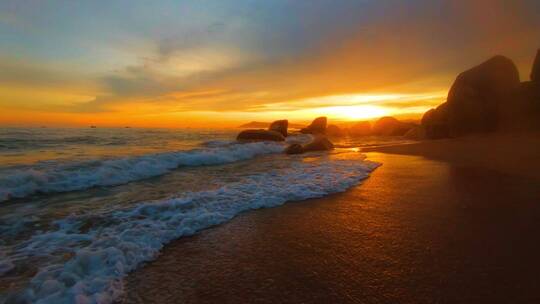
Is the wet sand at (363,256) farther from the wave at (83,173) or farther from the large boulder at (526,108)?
the large boulder at (526,108)

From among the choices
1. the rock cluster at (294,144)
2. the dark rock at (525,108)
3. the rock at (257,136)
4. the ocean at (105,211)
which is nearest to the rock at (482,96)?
the dark rock at (525,108)

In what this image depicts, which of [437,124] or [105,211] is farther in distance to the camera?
[437,124]

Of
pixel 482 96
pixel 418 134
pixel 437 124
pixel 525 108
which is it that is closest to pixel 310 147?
pixel 437 124

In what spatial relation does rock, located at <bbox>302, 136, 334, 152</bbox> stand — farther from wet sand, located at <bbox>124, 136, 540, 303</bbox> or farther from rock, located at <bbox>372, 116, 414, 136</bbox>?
rock, located at <bbox>372, 116, 414, 136</bbox>

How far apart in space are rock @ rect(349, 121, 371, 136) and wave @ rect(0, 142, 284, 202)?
3663cm

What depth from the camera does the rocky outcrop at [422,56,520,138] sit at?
24.6 metres

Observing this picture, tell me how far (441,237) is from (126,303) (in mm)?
4229

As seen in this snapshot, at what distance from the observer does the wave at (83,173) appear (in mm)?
7871

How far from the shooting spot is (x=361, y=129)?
48.7 meters

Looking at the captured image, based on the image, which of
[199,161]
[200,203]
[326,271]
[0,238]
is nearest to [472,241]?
[326,271]

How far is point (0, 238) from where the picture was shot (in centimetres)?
455

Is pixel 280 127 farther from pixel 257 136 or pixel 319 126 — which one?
pixel 319 126

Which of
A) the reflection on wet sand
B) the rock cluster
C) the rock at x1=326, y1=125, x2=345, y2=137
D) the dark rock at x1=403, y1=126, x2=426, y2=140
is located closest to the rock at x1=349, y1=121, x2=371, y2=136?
the rock at x1=326, y1=125, x2=345, y2=137

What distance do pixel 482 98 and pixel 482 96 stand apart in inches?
8.5
